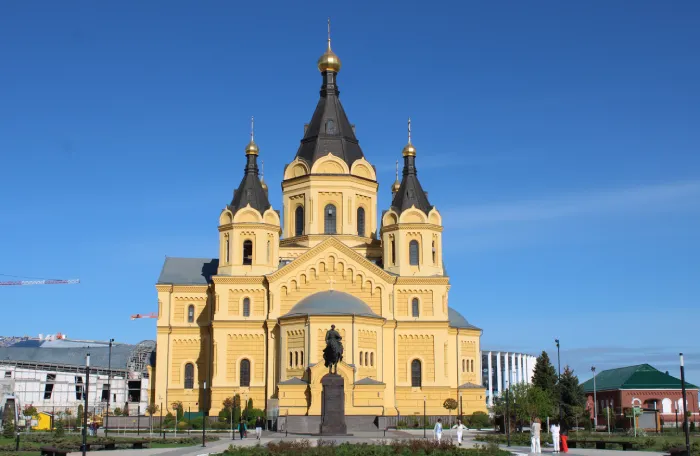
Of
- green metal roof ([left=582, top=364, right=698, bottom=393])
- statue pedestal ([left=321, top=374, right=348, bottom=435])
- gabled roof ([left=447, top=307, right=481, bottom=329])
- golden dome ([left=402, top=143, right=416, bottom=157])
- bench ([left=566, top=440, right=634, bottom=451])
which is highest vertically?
golden dome ([left=402, top=143, right=416, bottom=157])

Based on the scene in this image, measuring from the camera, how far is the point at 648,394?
77.9m

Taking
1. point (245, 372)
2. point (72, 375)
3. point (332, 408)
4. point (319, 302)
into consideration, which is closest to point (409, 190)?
point (319, 302)

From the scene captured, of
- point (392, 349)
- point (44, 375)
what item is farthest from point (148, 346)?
point (392, 349)

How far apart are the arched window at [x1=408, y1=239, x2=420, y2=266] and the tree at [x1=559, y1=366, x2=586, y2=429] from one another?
13.8m

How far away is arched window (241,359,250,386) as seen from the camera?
61.6 metres

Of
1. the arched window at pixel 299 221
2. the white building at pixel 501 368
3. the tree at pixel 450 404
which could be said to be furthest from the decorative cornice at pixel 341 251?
the white building at pixel 501 368

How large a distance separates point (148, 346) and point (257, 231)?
56.6 metres

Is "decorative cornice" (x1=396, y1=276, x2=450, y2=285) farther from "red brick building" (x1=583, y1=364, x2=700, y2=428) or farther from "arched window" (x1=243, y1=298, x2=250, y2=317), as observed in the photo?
"red brick building" (x1=583, y1=364, x2=700, y2=428)

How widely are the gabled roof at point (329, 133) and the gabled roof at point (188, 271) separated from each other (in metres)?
11.1

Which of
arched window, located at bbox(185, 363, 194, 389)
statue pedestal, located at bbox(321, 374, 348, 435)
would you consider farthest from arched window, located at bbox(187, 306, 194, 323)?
statue pedestal, located at bbox(321, 374, 348, 435)

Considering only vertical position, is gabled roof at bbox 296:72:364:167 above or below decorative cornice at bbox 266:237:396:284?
above

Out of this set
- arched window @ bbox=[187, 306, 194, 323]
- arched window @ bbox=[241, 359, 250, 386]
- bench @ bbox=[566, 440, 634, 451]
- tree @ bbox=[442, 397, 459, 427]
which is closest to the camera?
bench @ bbox=[566, 440, 634, 451]

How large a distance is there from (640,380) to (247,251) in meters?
39.4

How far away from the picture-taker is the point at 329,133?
68.2 meters
